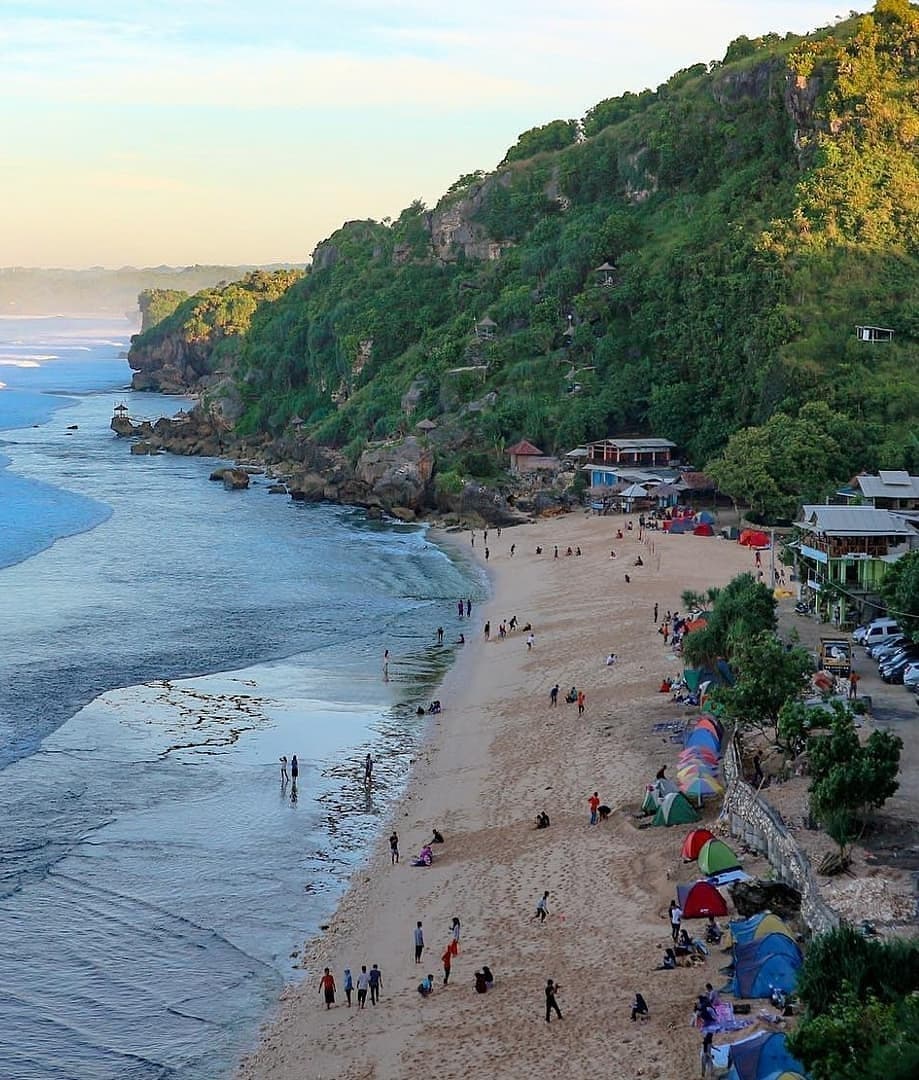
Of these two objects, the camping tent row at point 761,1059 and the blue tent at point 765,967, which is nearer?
the camping tent row at point 761,1059

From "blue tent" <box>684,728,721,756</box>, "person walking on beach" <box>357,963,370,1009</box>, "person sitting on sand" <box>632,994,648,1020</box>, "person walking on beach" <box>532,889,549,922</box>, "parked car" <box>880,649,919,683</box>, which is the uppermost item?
"parked car" <box>880,649,919,683</box>

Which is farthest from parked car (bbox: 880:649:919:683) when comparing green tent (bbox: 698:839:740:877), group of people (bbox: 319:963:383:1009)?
A: group of people (bbox: 319:963:383:1009)

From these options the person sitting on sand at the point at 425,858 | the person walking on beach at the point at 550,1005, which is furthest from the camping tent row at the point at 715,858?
the person sitting on sand at the point at 425,858

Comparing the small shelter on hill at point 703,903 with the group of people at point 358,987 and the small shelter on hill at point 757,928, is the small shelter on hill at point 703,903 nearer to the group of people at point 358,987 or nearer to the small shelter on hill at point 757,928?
the small shelter on hill at point 757,928

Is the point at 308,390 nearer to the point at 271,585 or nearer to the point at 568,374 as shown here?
the point at 568,374

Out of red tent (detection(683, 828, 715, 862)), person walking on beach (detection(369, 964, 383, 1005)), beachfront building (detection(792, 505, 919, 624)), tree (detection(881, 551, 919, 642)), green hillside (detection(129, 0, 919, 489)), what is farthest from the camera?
green hillside (detection(129, 0, 919, 489))

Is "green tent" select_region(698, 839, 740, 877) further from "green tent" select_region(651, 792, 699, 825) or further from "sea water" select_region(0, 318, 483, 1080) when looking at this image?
"sea water" select_region(0, 318, 483, 1080)
